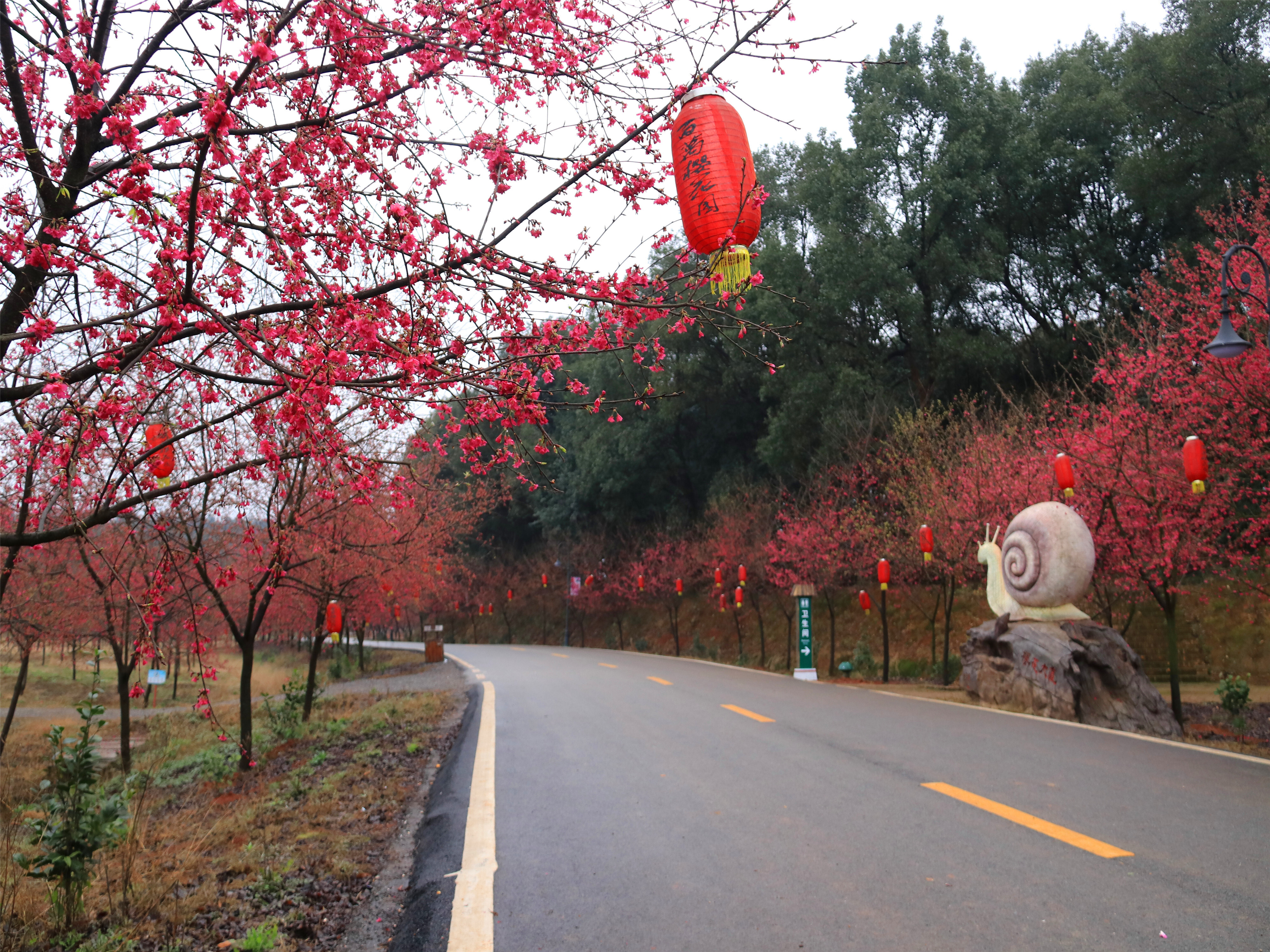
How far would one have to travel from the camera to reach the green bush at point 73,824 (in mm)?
4754

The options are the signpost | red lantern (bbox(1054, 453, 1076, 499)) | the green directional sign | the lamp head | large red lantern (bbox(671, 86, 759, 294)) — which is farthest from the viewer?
the green directional sign

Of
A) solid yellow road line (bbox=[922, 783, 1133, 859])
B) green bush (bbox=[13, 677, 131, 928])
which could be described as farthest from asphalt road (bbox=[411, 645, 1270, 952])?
green bush (bbox=[13, 677, 131, 928])

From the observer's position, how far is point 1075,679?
11.7 meters

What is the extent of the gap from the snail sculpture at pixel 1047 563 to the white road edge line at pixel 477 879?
9244 mm

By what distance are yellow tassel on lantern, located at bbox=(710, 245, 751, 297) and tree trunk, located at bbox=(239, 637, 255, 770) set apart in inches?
358

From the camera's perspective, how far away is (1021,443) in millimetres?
18766

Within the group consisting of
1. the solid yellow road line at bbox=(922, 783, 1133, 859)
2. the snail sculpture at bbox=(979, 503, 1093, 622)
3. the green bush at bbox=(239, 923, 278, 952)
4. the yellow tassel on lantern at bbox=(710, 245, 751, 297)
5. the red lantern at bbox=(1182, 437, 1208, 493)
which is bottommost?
the green bush at bbox=(239, 923, 278, 952)

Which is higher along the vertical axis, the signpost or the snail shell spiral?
the snail shell spiral

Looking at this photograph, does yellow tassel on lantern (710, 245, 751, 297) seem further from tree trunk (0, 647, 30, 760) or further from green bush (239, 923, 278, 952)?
tree trunk (0, 647, 30, 760)

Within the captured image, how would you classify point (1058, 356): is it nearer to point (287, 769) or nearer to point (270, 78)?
point (287, 769)

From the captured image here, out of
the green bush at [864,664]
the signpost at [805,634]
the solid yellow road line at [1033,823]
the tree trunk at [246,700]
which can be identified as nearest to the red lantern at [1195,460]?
the solid yellow road line at [1033,823]

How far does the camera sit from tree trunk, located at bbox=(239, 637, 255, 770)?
1091 centimetres

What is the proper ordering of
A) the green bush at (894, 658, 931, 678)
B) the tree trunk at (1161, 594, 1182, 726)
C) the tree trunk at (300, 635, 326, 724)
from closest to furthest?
the tree trunk at (1161, 594, 1182, 726) < the tree trunk at (300, 635, 326, 724) < the green bush at (894, 658, 931, 678)

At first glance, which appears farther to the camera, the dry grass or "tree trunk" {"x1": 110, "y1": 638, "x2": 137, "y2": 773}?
"tree trunk" {"x1": 110, "y1": 638, "x2": 137, "y2": 773}
